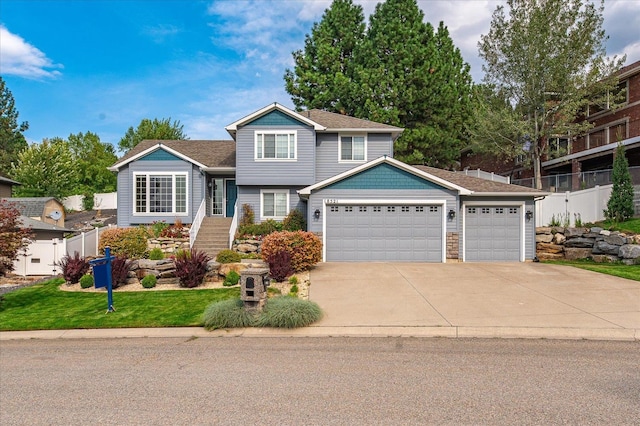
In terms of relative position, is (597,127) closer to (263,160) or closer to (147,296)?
(263,160)

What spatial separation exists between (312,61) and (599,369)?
102 feet

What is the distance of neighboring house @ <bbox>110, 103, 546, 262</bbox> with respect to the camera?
1633cm

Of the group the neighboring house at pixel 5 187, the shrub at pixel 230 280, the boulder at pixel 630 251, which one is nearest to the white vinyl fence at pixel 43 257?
the shrub at pixel 230 280

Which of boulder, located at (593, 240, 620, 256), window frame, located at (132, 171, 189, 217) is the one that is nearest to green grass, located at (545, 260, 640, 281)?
boulder, located at (593, 240, 620, 256)

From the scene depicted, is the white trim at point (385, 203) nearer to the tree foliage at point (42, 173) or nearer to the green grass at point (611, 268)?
the green grass at point (611, 268)

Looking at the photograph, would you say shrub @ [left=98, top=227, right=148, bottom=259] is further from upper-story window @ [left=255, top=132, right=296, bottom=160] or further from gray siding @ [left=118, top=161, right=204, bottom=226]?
upper-story window @ [left=255, top=132, right=296, bottom=160]

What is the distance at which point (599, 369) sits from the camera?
17.6ft

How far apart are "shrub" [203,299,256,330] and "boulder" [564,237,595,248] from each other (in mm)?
15129

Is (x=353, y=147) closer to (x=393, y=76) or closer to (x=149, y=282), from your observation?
(x=393, y=76)

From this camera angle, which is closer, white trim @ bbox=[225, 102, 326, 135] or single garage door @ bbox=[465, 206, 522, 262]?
single garage door @ bbox=[465, 206, 522, 262]

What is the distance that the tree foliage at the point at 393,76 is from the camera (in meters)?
28.2

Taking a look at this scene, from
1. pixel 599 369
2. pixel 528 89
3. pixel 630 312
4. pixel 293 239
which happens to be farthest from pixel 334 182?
pixel 528 89

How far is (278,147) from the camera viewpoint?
64.2 feet

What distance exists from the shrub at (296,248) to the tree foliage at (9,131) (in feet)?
168
